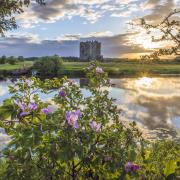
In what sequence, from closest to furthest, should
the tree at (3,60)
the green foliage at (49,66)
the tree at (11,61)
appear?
1. the green foliage at (49,66)
2. the tree at (11,61)
3. the tree at (3,60)

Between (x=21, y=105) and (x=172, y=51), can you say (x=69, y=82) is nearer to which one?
(x=21, y=105)

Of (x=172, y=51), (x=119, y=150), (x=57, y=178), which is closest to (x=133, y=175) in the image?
(x=119, y=150)

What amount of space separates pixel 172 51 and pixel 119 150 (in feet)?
24.3

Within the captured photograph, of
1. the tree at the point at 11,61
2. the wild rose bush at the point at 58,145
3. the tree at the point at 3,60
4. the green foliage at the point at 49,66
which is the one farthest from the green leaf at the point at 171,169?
the tree at the point at 3,60

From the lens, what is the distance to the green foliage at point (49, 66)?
9562 centimetres

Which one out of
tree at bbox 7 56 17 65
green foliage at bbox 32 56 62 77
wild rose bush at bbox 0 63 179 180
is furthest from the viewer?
tree at bbox 7 56 17 65

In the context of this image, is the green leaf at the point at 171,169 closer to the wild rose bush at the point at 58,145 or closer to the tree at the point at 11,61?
the wild rose bush at the point at 58,145

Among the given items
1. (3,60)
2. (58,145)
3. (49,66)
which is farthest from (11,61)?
(58,145)

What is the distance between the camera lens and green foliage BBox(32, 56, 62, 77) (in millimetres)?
95625

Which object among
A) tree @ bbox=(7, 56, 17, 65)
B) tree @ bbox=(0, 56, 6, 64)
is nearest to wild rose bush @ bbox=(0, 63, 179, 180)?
tree @ bbox=(7, 56, 17, 65)

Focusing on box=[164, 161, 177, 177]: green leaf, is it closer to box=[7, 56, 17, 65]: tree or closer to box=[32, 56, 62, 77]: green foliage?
box=[32, 56, 62, 77]: green foliage

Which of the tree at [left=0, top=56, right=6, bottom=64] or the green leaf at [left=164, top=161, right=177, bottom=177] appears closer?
the green leaf at [left=164, top=161, right=177, bottom=177]

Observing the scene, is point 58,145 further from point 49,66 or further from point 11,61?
point 11,61

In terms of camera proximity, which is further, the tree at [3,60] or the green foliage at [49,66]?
the tree at [3,60]
